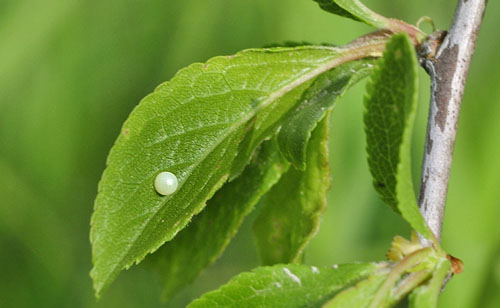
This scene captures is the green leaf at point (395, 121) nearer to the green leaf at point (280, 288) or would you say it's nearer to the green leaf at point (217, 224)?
the green leaf at point (280, 288)

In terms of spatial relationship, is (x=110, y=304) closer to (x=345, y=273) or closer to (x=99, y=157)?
(x=99, y=157)

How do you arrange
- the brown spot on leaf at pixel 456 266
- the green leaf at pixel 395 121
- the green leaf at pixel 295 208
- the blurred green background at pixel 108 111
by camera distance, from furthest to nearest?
the blurred green background at pixel 108 111
the green leaf at pixel 295 208
the brown spot on leaf at pixel 456 266
the green leaf at pixel 395 121

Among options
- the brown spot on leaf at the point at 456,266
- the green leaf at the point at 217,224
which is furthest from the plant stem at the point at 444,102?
the green leaf at the point at 217,224

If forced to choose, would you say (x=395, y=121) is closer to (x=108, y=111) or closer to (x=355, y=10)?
(x=355, y=10)

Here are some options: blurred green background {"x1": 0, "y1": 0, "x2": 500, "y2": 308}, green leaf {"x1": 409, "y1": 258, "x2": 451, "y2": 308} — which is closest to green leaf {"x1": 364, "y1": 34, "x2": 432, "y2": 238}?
green leaf {"x1": 409, "y1": 258, "x2": 451, "y2": 308}

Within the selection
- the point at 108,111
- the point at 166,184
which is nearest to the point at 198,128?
the point at 166,184
